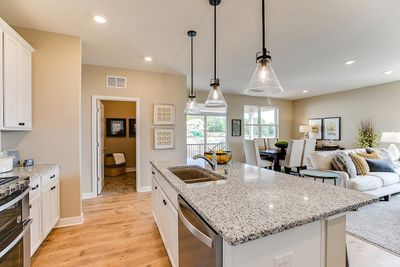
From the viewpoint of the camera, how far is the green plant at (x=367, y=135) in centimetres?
537

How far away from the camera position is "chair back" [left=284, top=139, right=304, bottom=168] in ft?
15.9

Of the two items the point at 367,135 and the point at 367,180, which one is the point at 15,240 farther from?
the point at 367,135

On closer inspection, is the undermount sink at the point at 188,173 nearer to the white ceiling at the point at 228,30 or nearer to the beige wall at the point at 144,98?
the white ceiling at the point at 228,30

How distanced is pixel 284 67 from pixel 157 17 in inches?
115

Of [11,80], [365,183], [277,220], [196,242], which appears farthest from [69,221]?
[365,183]

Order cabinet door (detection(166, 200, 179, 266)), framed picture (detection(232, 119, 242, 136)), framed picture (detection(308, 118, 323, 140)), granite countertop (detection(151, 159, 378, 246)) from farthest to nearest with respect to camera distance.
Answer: framed picture (detection(232, 119, 242, 136)) → framed picture (detection(308, 118, 323, 140)) → cabinet door (detection(166, 200, 179, 266)) → granite countertop (detection(151, 159, 378, 246))

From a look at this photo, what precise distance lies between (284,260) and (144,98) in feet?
12.9

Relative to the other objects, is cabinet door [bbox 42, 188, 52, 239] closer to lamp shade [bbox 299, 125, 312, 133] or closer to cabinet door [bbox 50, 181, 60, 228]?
cabinet door [bbox 50, 181, 60, 228]

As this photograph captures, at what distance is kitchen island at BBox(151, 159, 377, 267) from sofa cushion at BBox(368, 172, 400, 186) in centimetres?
314

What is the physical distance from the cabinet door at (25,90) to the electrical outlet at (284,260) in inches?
115

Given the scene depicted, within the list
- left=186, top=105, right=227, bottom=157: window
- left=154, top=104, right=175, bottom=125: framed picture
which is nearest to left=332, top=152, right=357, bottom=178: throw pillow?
left=154, top=104, right=175, bottom=125: framed picture

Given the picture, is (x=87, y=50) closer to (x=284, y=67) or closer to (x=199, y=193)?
(x=199, y=193)

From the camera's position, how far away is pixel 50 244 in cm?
225

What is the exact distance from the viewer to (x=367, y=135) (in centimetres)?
548
